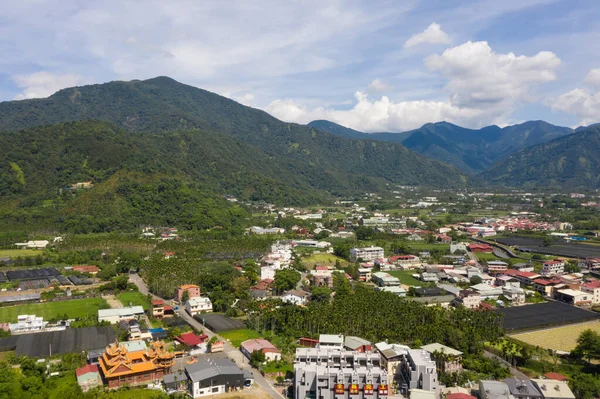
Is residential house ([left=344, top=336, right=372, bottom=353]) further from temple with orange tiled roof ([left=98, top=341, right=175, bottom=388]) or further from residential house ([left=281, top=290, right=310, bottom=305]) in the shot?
residential house ([left=281, top=290, right=310, bottom=305])

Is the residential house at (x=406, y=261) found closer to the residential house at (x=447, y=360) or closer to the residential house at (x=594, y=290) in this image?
the residential house at (x=594, y=290)

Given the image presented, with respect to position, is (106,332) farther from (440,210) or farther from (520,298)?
(440,210)

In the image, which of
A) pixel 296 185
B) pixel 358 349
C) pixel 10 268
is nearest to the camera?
pixel 358 349

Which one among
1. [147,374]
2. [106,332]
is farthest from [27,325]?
[147,374]

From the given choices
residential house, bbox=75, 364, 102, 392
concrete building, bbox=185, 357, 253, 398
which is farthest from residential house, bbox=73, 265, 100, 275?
concrete building, bbox=185, 357, 253, 398

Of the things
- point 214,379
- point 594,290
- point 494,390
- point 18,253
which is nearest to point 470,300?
point 594,290

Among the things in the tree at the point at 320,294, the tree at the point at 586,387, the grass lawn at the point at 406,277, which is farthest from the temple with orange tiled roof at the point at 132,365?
the grass lawn at the point at 406,277

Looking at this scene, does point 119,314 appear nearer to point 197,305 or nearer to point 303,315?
point 197,305

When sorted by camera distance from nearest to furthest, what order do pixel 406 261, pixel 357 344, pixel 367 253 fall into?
pixel 357 344 → pixel 406 261 → pixel 367 253
